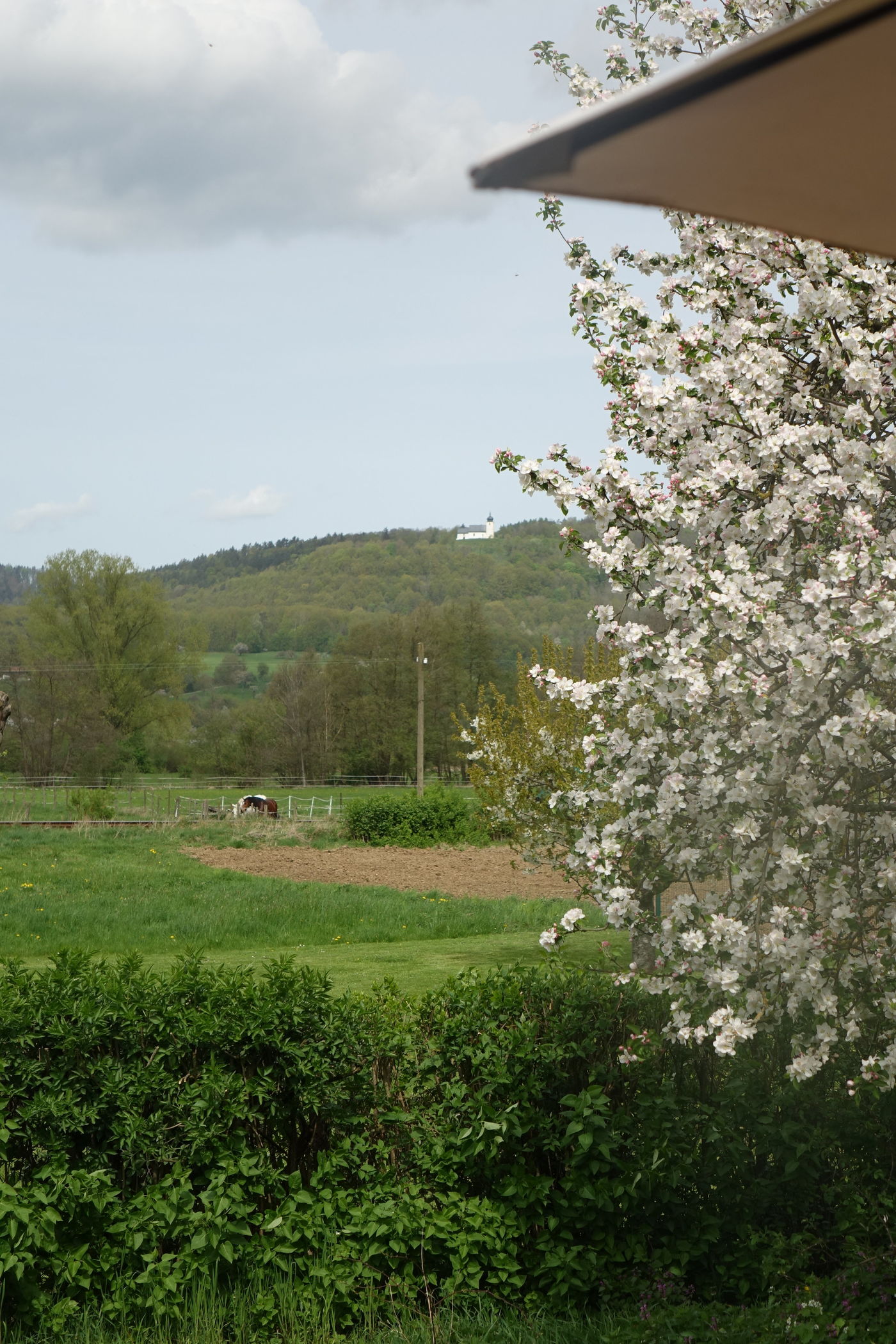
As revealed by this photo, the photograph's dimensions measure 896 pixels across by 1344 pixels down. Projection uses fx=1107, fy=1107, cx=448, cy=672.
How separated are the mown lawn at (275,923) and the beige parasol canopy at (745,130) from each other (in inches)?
381

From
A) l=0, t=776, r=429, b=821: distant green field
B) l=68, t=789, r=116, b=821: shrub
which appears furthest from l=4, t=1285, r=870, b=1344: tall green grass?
l=68, t=789, r=116, b=821: shrub

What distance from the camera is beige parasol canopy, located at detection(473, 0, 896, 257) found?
113cm

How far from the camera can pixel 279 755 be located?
49.0m

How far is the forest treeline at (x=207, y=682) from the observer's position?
44.8 meters

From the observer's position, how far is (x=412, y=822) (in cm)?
2577

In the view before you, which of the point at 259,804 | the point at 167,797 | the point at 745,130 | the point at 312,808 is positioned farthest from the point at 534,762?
the point at 167,797

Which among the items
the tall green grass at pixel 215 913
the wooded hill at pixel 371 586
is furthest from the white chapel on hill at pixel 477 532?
the tall green grass at pixel 215 913

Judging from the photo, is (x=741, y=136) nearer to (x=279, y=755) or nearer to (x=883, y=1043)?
(x=883, y=1043)

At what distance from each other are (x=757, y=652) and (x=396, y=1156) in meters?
2.30

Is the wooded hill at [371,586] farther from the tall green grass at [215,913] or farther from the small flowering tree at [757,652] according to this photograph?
the small flowering tree at [757,652]

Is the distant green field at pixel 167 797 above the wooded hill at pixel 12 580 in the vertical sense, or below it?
below

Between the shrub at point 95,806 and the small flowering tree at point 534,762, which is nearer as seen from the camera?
the small flowering tree at point 534,762

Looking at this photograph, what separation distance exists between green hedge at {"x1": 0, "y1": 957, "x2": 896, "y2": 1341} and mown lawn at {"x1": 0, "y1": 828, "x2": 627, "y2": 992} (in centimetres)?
632

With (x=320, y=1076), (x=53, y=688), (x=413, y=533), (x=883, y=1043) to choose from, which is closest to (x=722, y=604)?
(x=883, y=1043)
